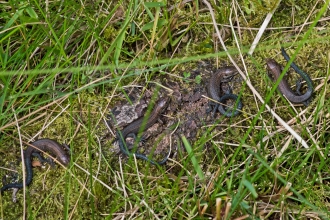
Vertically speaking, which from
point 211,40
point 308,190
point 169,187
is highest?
point 211,40

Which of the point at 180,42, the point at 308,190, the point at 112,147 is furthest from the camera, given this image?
the point at 180,42

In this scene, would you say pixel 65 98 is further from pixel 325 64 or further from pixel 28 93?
pixel 325 64

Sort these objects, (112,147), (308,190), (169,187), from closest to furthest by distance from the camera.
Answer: (308,190) → (169,187) → (112,147)

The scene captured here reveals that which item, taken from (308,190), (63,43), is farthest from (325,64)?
(63,43)

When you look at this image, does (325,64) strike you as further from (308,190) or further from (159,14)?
(159,14)

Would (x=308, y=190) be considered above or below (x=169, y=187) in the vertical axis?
above

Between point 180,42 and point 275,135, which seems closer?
point 275,135
